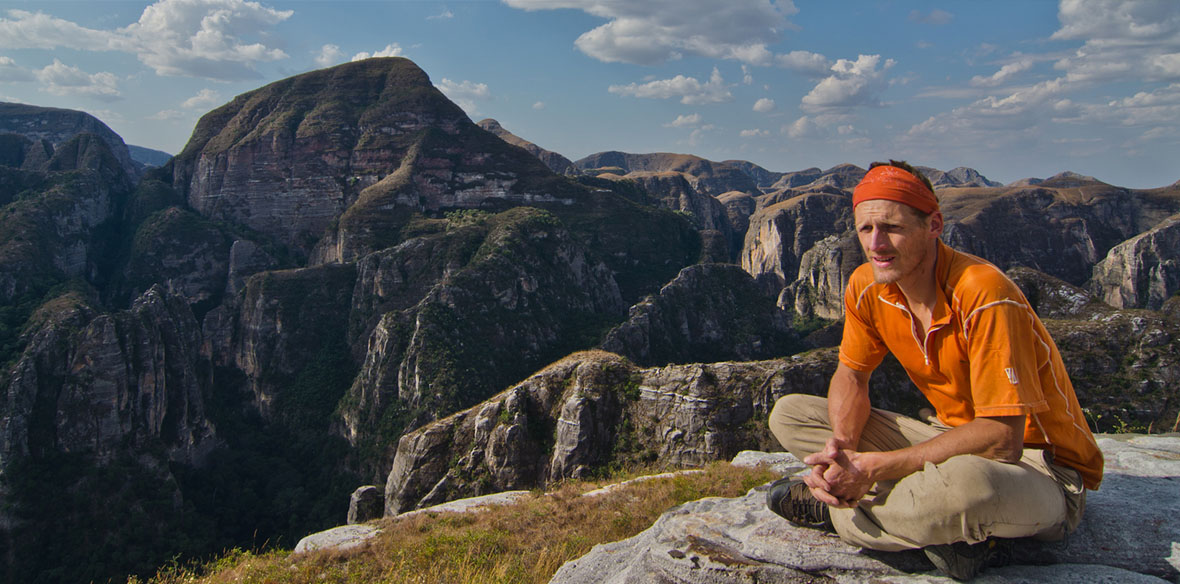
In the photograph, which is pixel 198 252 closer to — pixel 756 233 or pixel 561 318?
pixel 561 318

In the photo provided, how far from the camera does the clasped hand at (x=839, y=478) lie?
448 centimetres

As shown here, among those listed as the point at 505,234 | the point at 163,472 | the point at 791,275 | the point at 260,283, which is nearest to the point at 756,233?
the point at 791,275

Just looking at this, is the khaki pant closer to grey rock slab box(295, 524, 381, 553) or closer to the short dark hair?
the short dark hair

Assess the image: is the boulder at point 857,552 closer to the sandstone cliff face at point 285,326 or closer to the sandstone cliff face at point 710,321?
the sandstone cliff face at point 710,321

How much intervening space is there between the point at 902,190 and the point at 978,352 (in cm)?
133

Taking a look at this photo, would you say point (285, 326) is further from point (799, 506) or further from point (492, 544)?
point (799, 506)

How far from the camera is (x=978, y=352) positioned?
419cm

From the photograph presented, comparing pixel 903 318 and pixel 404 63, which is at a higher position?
pixel 404 63

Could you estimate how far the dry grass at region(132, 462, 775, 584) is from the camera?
22.1 ft

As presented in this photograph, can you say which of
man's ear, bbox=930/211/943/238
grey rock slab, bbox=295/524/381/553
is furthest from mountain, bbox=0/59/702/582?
man's ear, bbox=930/211/943/238

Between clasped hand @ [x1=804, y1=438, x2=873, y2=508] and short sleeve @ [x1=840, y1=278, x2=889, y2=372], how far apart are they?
4.19ft

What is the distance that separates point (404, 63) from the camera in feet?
450

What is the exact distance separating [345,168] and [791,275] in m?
98.0

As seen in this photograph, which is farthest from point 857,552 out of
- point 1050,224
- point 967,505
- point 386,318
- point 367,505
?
point 1050,224
